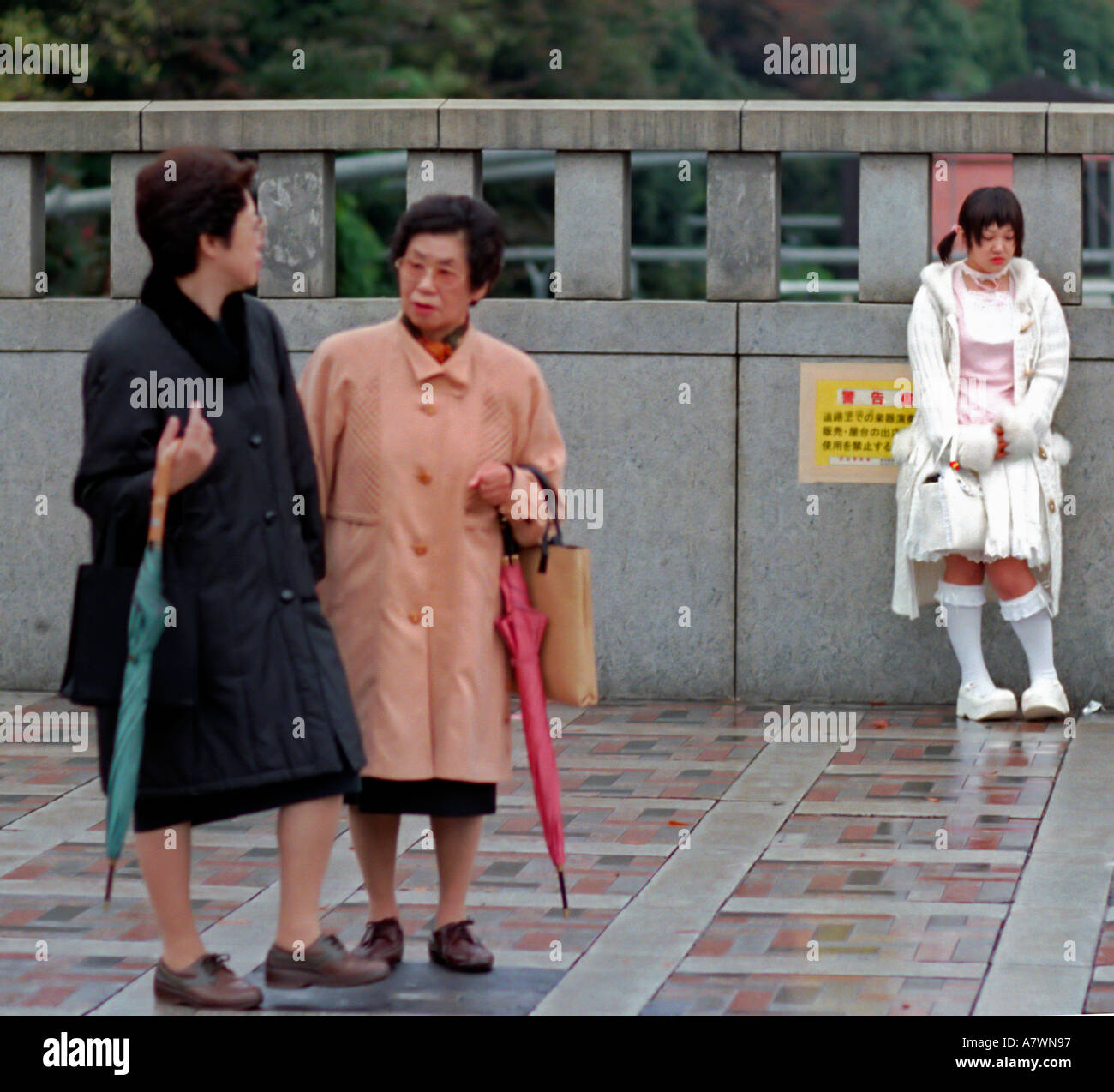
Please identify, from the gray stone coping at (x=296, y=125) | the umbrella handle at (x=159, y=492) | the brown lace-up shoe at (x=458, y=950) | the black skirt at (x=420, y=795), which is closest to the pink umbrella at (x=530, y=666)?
the black skirt at (x=420, y=795)

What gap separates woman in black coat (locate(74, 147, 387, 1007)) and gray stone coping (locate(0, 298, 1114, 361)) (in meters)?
4.10

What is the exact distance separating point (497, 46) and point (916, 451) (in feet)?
98.3

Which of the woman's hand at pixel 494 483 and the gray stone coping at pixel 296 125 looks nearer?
the woman's hand at pixel 494 483

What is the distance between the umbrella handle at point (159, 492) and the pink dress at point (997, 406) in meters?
4.33

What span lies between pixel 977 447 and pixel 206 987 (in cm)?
427

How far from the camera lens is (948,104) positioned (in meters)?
8.64

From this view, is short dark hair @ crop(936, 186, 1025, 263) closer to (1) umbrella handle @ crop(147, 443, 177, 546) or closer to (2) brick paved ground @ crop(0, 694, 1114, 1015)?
(2) brick paved ground @ crop(0, 694, 1114, 1015)

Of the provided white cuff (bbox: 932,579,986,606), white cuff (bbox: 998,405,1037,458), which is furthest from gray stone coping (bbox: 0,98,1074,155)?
white cuff (bbox: 932,579,986,606)

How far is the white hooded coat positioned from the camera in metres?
8.25

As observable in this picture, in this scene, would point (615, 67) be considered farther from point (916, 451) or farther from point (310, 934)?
point (310, 934)

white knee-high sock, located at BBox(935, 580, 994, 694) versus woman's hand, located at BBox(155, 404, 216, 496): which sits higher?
woman's hand, located at BBox(155, 404, 216, 496)

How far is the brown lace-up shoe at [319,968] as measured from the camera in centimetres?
488

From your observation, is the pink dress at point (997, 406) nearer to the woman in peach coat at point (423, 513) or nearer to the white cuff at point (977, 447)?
the white cuff at point (977, 447)

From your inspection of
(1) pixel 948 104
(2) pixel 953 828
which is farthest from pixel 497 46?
(2) pixel 953 828
